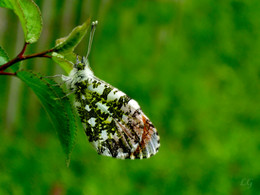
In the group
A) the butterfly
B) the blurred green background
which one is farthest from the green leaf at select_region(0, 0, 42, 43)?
the blurred green background

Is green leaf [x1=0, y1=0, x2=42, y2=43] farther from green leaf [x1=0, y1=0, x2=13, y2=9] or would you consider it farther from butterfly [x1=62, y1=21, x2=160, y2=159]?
butterfly [x1=62, y1=21, x2=160, y2=159]

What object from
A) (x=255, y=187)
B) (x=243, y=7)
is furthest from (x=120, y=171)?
(x=243, y=7)

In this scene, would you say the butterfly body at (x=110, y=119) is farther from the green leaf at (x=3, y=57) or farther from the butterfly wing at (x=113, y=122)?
the green leaf at (x=3, y=57)

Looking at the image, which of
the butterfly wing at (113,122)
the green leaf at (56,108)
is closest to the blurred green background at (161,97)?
the butterfly wing at (113,122)

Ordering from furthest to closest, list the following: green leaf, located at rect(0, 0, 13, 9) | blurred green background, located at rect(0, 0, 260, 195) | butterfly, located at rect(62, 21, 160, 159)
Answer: blurred green background, located at rect(0, 0, 260, 195)
butterfly, located at rect(62, 21, 160, 159)
green leaf, located at rect(0, 0, 13, 9)

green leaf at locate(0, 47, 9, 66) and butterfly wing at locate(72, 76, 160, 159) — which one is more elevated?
green leaf at locate(0, 47, 9, 66)

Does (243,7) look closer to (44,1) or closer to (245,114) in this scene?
(245,114)

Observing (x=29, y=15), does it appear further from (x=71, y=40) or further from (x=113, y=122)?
(x=113, y=122)
